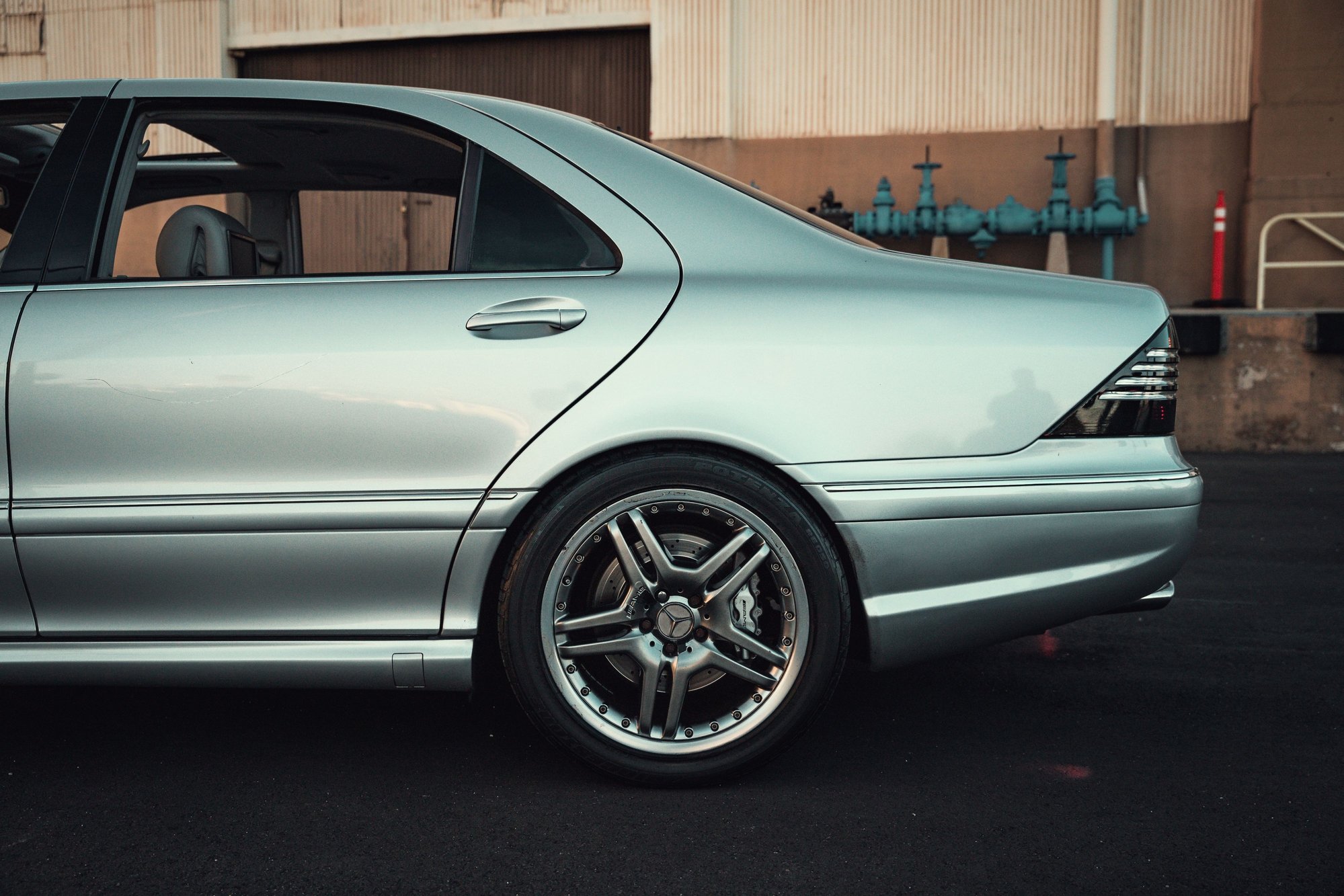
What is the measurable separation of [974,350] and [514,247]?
3.12 feet

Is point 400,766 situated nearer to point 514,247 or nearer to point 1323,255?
point 514,247

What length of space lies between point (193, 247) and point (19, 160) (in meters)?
0.97

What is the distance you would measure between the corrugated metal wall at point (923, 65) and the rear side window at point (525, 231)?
9.29 meters

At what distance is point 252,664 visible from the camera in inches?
87.7

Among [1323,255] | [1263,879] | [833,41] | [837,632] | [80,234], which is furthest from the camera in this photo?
[833,41]

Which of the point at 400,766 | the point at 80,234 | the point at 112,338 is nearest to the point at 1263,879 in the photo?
the point at 400,766

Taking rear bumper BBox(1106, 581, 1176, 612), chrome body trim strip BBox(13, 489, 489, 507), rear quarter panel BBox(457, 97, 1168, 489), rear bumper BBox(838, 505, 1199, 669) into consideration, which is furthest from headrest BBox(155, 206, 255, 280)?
rear bumper BBox(1106, 581, 1176, 612)

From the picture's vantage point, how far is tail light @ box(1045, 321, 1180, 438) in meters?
2.25

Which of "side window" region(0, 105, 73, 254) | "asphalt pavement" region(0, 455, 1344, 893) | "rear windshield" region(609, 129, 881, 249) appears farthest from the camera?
"side window" region(0, 105, 73, 254)

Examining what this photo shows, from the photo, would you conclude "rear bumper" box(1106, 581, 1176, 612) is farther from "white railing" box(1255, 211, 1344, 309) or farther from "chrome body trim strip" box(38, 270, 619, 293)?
"white railing" box(1255, 211, 1344, 309)

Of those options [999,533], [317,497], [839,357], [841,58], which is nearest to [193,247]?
[317,497]

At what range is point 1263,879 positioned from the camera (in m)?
1.90

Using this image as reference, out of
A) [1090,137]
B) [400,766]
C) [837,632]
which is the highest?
[1090,137]

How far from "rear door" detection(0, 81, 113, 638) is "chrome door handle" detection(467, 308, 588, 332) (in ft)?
3.11
